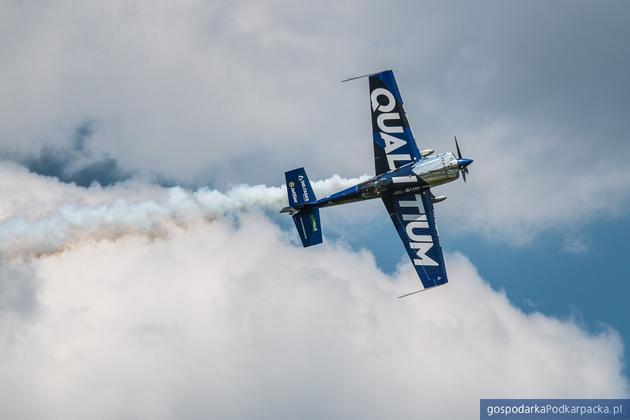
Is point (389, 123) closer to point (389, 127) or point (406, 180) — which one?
point (389, 127)

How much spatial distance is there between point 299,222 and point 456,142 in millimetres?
11256

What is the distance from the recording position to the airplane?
82438 mm

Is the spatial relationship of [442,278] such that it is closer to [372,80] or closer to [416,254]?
[416,254]

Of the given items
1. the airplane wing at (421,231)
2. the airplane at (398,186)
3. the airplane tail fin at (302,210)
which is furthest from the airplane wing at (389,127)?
the airplane tail fin at (302,210)

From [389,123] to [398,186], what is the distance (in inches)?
179

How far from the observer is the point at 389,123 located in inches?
3332

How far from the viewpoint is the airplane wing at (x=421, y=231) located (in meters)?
83.8

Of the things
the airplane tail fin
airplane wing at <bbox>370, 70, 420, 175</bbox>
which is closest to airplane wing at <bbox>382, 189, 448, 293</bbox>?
airplane wing at <bbox>370, 70, 420, 175</bbox>

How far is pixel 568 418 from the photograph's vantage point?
96.1 m

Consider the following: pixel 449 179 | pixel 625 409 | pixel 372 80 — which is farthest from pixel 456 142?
pixel 625 409

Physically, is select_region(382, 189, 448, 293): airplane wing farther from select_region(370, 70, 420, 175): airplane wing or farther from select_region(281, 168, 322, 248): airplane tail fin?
select_region(281, 168, 322, 248): airplane tail fin

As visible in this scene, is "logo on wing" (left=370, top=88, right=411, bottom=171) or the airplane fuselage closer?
the airplane fuselage

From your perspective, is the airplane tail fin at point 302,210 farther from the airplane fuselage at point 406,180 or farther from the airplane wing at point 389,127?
the airplane wing at point 389,127

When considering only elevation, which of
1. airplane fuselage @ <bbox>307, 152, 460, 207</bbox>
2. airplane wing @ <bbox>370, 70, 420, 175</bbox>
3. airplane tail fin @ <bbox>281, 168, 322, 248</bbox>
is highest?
airplane wing @ <bbox>370, 70, 420, 175</bbox>
